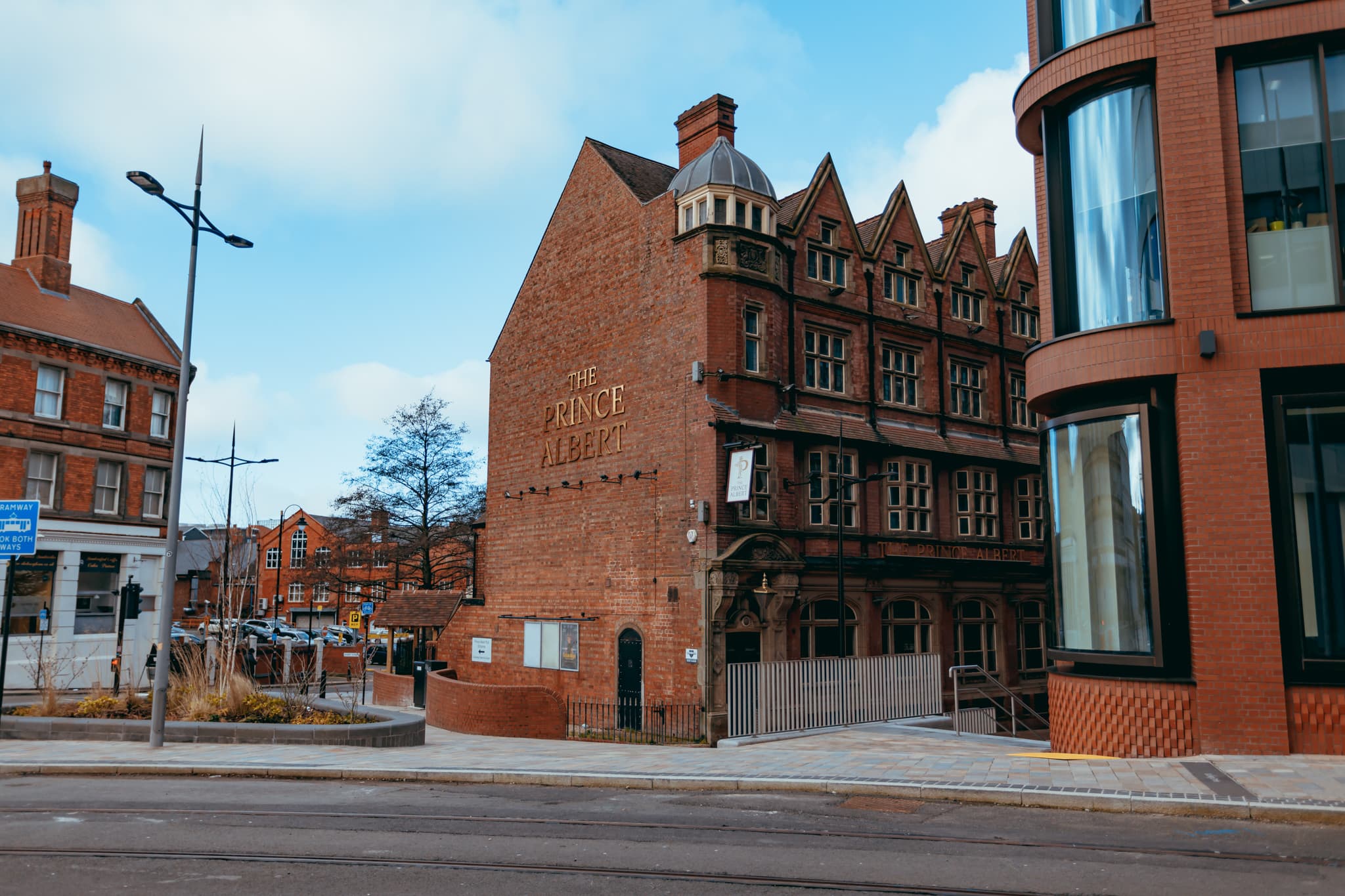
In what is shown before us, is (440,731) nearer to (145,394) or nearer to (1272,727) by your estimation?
(1272,727)

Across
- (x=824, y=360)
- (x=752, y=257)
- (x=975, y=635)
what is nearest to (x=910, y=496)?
(x=824, y=360)

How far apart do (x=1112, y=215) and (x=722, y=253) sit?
1084cm

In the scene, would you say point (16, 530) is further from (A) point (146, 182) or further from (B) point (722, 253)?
(B) point (722, 253)

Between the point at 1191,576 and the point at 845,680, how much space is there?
8.92 metres

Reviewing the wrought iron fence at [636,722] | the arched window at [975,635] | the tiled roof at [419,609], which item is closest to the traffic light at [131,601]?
the tiled roof at [419,609]

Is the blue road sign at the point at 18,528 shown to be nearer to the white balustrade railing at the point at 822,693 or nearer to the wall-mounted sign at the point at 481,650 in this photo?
the white balustrade railing at the point at 822,693

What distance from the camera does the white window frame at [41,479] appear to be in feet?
110

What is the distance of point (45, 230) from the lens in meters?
36.9

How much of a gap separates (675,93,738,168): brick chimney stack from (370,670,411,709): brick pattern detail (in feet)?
62.2

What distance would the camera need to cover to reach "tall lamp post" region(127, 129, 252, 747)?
16.0m

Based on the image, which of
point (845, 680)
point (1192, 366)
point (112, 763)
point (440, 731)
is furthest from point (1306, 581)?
point (440, 731)

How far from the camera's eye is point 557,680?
27391 millimetres

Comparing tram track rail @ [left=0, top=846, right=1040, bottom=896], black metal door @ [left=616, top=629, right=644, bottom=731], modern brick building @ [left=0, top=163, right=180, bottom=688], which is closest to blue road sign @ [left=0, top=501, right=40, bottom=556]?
tram track rail @ [left=0, top=846, right=1040, bottom=896]

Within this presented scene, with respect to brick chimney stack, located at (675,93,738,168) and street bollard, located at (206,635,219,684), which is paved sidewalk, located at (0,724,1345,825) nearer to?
street bollard, located at (206,635,219,684)
